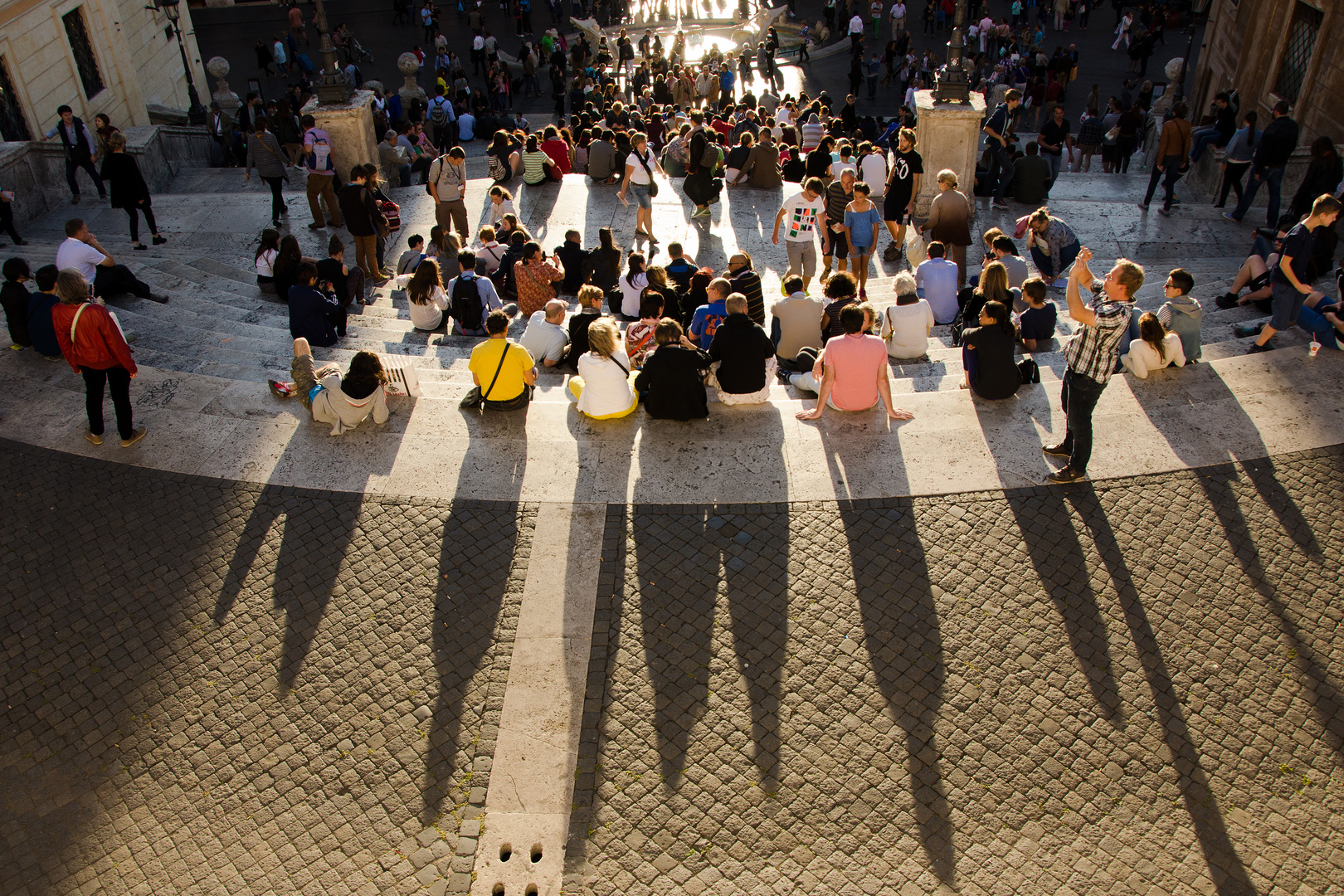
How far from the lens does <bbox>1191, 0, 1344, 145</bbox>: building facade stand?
16047 mm

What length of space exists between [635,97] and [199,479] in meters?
22.9

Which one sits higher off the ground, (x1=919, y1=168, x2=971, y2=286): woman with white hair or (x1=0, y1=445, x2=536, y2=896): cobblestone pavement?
(x1=919, y1=168, x2=971, y2=286): woman with white hair

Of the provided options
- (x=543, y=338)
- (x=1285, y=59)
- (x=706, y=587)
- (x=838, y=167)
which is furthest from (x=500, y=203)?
(x=1285, y=59)

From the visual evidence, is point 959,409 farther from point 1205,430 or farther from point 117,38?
point 117,38

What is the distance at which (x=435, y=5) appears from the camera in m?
37.1

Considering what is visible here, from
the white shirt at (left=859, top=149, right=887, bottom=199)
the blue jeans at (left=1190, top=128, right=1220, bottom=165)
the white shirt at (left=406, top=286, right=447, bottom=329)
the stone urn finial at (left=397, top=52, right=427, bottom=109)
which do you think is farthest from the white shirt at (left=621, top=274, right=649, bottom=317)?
the stone urn finial at (left=397, top=52, right=427, bottom=109)

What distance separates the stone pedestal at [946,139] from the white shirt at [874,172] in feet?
1.79

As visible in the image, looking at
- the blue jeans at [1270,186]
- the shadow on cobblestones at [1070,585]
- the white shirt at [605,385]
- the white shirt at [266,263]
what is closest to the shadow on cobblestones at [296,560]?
the white shirt at [605,385]

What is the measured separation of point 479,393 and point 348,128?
8174mm

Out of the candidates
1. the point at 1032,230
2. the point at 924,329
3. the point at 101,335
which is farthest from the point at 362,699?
the point at 1032,230

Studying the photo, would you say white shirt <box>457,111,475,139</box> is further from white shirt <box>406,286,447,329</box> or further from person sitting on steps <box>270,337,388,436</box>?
person sitting on steps <box>270,337,388,436</box>

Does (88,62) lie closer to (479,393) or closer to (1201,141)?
(479,393)

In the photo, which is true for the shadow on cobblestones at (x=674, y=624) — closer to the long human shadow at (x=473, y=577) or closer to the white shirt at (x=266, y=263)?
the long human shadow at (x=473, y=577)

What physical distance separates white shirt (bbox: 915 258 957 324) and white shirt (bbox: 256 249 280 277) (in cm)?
771
